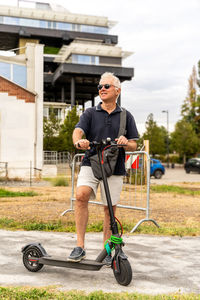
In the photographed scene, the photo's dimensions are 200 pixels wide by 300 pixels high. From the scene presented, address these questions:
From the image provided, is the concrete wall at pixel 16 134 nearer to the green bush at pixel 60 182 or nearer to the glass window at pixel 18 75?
the glass window at pixel 18 75

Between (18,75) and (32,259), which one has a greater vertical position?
(18,75)

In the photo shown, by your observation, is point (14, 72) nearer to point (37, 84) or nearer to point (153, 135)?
point (37, 84)

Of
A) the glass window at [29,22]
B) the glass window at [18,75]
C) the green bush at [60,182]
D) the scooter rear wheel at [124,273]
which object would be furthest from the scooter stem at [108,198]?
the glass window at [29,22]

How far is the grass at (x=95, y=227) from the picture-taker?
6.21 metres

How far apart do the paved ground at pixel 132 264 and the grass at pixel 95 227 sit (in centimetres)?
34

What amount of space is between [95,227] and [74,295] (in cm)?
325

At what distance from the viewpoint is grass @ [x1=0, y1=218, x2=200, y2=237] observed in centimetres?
621

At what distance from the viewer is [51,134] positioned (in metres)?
35.1

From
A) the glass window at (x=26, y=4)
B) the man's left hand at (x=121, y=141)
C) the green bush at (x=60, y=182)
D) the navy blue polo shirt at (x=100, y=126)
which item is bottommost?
the green bush at (x=60, y=182)

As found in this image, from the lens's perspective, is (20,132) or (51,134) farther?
(51,134)

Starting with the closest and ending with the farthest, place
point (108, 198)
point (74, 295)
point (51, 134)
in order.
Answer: point (74, 295)
point (108, 198)
point (51, 134)

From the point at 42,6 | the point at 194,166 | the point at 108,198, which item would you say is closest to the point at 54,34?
the point at 42,6

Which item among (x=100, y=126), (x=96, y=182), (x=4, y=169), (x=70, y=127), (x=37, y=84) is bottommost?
(x=4, y=169)

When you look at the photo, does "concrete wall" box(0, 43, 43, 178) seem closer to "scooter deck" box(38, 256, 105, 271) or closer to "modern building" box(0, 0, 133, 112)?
"scooter deck" box(38, 256, 105, 271)
